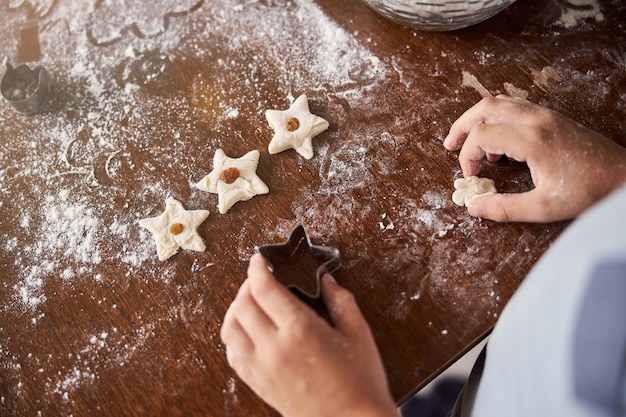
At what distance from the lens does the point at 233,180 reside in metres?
0.87

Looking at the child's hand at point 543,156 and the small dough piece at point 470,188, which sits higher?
the child's hand at point 543,156

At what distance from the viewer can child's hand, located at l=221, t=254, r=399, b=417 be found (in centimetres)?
60

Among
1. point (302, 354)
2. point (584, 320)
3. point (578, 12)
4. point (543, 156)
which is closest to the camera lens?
point (584, 320)

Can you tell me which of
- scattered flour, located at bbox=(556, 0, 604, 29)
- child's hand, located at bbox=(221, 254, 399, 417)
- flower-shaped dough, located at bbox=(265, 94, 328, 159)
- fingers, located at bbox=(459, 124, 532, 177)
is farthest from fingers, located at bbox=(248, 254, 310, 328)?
scattered flour, located at bbox=(556, 0, 604, 29)

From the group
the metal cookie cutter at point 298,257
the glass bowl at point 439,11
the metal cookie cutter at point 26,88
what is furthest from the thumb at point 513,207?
the metal cookie cutter at point 26,88

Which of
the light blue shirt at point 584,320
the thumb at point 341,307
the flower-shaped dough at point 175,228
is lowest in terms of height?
the flower-shaped dough at point 175,228

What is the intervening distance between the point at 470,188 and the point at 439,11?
1.06 feet

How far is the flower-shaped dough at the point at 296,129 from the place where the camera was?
0.89 meters

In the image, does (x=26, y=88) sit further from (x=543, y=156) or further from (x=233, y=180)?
(x=543, y=156)

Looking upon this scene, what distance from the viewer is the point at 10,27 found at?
1.12 m

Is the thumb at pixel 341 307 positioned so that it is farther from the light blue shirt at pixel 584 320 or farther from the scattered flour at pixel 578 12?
the scattered flour at pixel 578 12

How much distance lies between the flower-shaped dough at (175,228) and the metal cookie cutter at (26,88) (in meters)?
0.37

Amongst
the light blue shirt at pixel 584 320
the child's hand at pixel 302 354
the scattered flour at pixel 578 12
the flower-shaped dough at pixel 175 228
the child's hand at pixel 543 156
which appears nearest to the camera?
the light blue shirt at pixel 584 320

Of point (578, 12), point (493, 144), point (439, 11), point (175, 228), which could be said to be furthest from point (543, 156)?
point (175, 228)
